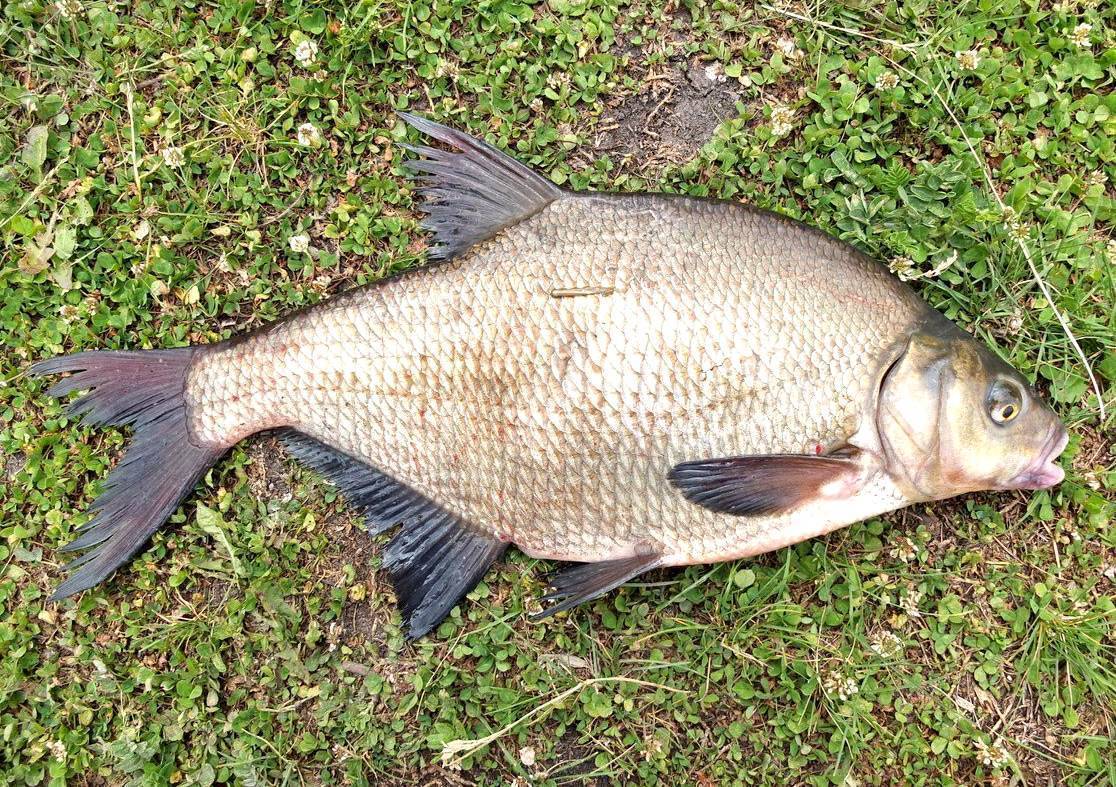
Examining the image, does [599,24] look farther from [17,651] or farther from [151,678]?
[17,651]

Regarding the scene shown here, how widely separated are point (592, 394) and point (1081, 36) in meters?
2.02

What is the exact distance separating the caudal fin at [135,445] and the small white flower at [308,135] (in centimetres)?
79

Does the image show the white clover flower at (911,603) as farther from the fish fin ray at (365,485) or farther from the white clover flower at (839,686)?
the fish fin ray at (365,485)

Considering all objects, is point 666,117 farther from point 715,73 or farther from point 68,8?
point 68,8

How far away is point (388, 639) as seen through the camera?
250 cm

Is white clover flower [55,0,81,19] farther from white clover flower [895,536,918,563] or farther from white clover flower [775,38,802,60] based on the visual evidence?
white clover flower [895,536,918,563]

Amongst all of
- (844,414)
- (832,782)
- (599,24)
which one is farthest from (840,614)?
(599,24)

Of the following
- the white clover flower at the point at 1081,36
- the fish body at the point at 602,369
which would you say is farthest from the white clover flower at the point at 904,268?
the white clover flower at the point at 1081,36

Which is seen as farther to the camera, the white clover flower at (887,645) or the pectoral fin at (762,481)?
Answer: the white clover flower at (887,645)

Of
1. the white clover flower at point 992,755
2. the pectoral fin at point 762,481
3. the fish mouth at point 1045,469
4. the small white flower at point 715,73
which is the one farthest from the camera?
the small white flower at point 715,73

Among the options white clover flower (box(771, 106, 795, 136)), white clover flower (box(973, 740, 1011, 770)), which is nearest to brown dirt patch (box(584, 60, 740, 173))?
white clover flower (box(771, 106, 795, 136))

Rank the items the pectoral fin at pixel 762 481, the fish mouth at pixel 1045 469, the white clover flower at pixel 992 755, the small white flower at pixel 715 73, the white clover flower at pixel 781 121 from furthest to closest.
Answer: the small white flower at pixel 715 73, the white clover flower at pixel 781 121, the white clover flower at pixel 992 755, the fish mouth at pixel 1045 469, the pectoral fin at pixel 762 481

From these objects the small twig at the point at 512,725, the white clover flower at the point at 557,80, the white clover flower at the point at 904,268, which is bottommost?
the small twig at the point at 512,725

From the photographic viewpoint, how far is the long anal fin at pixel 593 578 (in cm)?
222
